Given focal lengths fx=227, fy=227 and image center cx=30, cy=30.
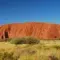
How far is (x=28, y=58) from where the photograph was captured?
16172 millimetres

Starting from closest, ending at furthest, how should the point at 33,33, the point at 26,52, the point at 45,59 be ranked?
the point at 45,59 → the point at 26,52 → the point at 33,33

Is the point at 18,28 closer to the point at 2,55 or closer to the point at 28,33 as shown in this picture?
the point at 28,33

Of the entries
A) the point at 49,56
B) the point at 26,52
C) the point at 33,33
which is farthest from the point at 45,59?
the point at 33,33

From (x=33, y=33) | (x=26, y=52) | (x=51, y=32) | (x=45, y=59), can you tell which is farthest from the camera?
(x=33, y=33)

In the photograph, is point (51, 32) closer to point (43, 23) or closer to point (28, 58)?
point (43, 23)

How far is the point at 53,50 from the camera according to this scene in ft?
58.9

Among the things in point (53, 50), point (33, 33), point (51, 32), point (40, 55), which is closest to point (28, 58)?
point (40, 55)

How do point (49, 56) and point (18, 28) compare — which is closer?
point (49, 56)

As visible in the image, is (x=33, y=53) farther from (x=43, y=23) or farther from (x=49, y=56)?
(x=43, y=23)

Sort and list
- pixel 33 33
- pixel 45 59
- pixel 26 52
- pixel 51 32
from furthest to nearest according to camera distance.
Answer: pixel 33 33
pixel 51 32
pixel 26 52
pixel 45 59

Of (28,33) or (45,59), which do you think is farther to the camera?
(28,33)

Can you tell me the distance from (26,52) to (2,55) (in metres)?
1.90

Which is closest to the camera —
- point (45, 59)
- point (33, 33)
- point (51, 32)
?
point (45, 59)

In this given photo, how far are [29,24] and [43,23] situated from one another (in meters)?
5.28
